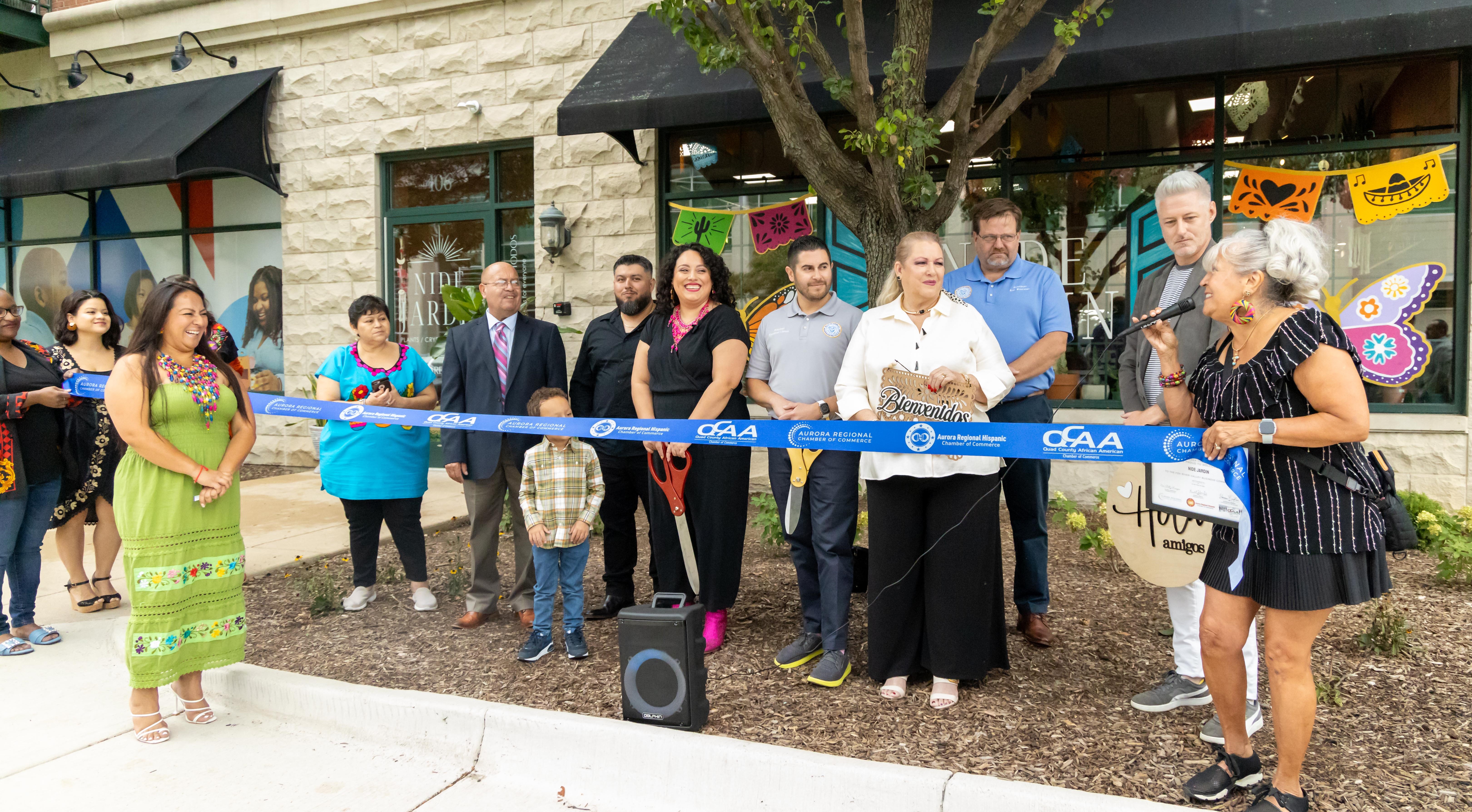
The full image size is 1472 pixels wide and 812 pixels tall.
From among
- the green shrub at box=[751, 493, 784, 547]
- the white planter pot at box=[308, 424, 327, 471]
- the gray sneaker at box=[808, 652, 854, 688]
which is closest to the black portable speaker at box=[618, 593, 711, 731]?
the gray sneaker at box=[808, 652, 854, 688]

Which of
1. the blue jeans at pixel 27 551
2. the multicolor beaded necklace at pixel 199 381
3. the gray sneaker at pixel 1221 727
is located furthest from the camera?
the blue jeans at pixel 27 551

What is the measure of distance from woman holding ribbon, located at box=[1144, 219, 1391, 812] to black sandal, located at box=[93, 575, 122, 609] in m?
6.05

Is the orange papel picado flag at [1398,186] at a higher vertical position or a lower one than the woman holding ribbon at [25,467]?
higher

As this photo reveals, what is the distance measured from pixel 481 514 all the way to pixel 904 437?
270 cm

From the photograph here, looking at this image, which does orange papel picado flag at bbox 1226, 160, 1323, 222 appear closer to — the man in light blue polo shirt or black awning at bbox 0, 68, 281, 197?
the man in light blue polo shirt

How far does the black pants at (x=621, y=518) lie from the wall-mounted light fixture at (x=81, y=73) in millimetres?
10673

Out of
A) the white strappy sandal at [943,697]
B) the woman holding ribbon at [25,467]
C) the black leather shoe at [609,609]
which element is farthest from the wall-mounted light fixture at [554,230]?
the white strappy sandal at [943,697]

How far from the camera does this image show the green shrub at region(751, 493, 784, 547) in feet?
20.5

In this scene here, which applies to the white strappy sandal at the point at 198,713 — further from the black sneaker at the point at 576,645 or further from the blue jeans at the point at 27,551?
the blue jeans at the point at 27,551

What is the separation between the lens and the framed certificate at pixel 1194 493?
2928mm

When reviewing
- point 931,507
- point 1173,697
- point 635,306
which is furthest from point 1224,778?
point 635,306

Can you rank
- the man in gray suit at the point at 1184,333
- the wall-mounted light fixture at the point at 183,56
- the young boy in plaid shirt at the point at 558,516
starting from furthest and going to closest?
the wall-mounted light fixture at the point at 183,56, the young boy in plaid shirt at the point at 558,516, the man in gray suit at the point at 1184,333

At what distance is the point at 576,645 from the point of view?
447cm

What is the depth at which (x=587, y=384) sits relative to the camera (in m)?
5.47
